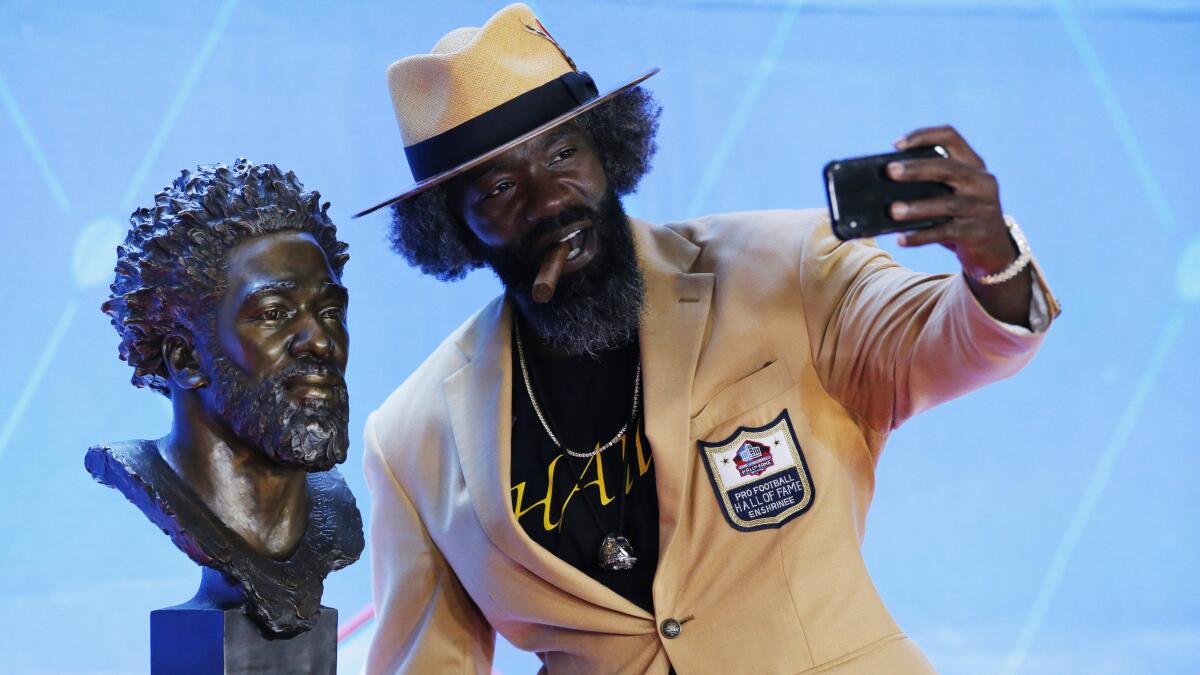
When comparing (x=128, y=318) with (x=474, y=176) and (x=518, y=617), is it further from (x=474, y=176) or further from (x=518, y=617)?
(x=518, y=617)

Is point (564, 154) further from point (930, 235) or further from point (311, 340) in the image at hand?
point (930, 235)

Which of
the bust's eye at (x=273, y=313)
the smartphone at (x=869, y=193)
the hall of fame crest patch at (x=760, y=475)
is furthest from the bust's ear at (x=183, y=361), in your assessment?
the smartphone at (x=869, y=193)

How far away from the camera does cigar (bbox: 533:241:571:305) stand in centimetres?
226

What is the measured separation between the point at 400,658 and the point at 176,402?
76cm

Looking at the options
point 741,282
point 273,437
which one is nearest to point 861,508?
point 741,282

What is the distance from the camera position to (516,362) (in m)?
2.58

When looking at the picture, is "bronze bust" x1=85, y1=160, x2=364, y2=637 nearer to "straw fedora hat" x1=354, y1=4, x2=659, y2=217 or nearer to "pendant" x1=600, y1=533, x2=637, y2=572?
"straw fedora hat" x1=354, y1=4, x2=659, y2=217

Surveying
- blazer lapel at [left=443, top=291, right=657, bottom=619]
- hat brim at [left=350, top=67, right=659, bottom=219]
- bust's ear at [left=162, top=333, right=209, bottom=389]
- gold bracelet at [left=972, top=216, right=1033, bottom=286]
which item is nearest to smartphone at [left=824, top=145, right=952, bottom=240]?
gold bracelet at [left=972, top=216, right=1033, bottom=286]

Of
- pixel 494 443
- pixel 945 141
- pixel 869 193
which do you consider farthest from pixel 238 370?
pixel 945 141

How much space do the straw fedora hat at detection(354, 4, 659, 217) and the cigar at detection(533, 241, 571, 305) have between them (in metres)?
0.21

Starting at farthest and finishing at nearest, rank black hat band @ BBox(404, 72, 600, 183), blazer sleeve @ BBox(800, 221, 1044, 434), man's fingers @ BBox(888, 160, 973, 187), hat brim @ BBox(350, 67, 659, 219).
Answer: black hat band @ BBox(404, 72, 600, 183)
hat brim @ BBox(350, 67, 659, 219)
blazer sleeve @ BBox(800, 221, 1044, 434)
man's fingers @ BBox(888, 160, 973, 187)

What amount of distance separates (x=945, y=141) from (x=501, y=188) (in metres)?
0.90

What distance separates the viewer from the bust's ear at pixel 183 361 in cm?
199

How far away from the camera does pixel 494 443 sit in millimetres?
2400
